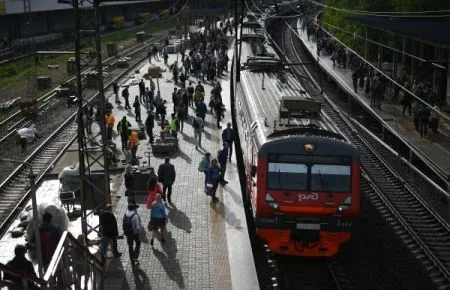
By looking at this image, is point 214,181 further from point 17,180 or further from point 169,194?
point 17,180

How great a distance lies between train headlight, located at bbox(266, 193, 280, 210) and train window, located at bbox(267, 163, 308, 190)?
0.20 m

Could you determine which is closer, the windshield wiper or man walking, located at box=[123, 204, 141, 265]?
the windshield wiper

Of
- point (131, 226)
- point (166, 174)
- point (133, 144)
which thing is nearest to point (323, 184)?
point (131, 226)

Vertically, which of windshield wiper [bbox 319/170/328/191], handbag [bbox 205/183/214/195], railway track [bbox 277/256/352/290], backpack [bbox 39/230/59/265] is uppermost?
windshield wiper [bbox 319/170/328/191]

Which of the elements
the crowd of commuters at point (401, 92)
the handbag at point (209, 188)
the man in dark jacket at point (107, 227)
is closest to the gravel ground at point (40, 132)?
the handbag at point (209, 188)

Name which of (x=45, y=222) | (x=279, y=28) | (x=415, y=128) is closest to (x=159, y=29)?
(x=279, y=28)

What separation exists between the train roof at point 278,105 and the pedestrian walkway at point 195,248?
2284 millimetres

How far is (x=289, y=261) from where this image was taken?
1571 centimetres

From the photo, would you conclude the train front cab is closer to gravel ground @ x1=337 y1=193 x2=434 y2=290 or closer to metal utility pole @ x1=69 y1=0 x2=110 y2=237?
gravel ground @ x1=337 y1=193 x2=434 y2=290

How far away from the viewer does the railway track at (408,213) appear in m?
15.7

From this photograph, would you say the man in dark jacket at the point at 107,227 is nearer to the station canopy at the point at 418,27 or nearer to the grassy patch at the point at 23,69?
the station canopy at the point at 418,27

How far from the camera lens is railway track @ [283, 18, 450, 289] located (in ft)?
51.6

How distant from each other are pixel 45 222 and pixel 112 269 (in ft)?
8.25

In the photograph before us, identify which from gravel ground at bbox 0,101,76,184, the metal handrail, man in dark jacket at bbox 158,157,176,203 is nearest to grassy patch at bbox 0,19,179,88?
gravel ground at bbox 0,101,76,184
